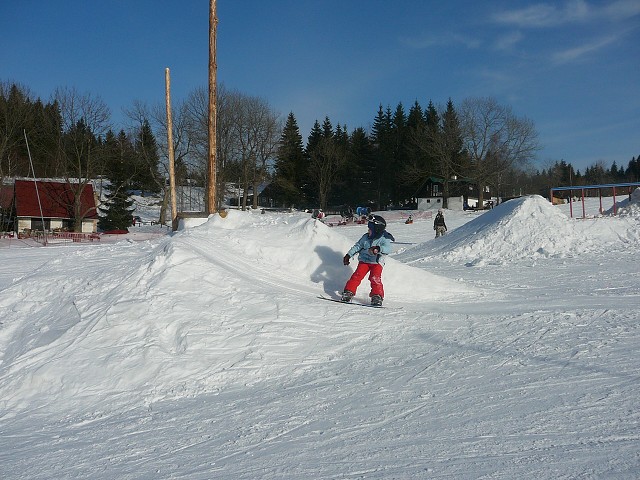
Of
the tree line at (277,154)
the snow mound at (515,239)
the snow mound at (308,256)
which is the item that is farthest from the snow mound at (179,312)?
the tree line at (277,154)

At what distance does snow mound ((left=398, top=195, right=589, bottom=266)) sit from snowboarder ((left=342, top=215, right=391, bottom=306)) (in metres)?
8.38

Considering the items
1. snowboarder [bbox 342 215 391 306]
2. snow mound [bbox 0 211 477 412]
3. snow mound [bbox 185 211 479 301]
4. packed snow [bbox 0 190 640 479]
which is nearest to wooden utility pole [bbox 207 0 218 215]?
packed snow [bbox 0 190 640 479]

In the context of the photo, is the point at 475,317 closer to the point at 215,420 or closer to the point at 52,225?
the point at 215,420

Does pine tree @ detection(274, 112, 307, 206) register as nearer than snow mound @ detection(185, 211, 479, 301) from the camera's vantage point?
No

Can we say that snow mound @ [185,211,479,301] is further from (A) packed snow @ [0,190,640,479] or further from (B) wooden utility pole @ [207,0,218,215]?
(B) wooden utility pole @ [207,0,218,215]

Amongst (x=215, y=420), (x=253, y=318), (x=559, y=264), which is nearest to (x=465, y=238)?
(x=559, y=264)

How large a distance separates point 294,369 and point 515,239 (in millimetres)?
13674

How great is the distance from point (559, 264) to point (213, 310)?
11.1 metres

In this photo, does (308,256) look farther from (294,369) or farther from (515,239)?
(515,239)

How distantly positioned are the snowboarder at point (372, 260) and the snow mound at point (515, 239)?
8.38 meters

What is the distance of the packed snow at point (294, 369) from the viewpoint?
3.69 metres

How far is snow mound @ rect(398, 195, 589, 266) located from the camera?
16656 mm

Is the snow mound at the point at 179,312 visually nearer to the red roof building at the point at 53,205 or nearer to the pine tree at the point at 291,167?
the red roof building at the point at 53,205

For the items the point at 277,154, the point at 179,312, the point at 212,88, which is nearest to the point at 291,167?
the point at 277,154
